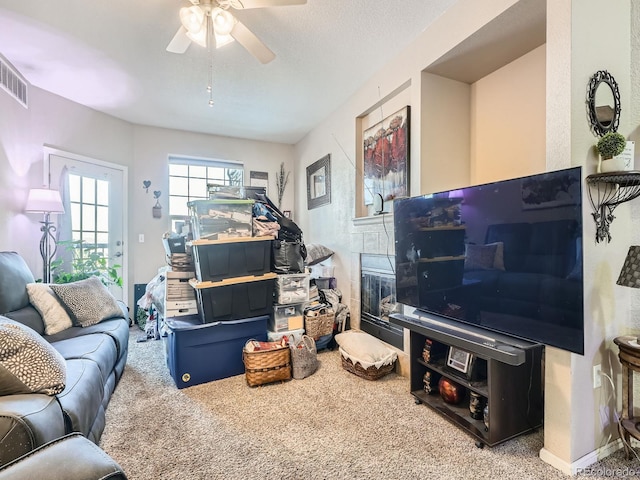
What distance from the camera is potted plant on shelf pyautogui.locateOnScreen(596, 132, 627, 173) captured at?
1.43 meters

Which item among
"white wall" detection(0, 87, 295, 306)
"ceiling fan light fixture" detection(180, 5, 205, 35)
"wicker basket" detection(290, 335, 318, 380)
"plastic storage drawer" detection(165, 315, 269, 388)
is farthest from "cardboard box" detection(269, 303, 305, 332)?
"white wall" detection(0, 87, 295, 306)

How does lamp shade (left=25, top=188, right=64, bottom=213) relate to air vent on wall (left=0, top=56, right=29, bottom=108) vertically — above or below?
below

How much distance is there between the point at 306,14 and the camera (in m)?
2.12

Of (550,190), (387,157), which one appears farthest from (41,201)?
(550,190)

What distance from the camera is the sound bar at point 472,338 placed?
144cm

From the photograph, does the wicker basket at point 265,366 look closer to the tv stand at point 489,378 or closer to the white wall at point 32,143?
the tv stand at point 489,378

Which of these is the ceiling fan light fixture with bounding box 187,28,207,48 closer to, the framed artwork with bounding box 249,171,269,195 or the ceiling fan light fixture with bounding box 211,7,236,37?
the ceiling fan light fixture with bounding box 211,7,236,37

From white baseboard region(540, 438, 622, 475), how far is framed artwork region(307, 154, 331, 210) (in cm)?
302

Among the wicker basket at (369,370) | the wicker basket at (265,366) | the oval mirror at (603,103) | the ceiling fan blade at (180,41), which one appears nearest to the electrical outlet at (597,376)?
the oval mirror at (603,103)

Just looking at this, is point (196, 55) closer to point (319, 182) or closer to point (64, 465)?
point (319, 182)

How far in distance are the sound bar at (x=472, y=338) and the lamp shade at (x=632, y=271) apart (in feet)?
1.56

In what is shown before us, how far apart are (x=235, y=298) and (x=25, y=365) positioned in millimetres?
1406

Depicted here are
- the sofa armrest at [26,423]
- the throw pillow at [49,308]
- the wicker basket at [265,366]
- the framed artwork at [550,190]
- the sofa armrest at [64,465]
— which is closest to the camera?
the sofa armrest at [64,465]

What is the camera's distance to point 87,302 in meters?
2.42
